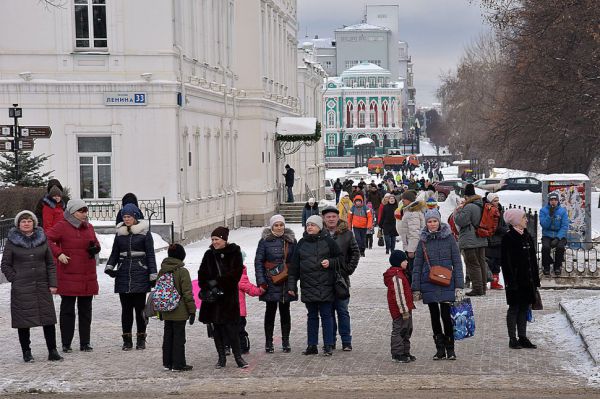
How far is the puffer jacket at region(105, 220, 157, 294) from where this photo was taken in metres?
14.8

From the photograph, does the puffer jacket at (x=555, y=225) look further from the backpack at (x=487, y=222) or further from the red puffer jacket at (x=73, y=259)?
the red puffer jacket at (x=73, y=259)

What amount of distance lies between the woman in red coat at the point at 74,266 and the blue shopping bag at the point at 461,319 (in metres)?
4.21

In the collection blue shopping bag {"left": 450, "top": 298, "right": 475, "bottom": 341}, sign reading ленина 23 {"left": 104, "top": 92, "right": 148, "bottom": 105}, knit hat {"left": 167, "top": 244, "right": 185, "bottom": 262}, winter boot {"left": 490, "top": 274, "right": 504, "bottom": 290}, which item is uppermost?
sign reading ленина 23 {"left": 104, "top": 92, "right": 148, "bottom": 105}

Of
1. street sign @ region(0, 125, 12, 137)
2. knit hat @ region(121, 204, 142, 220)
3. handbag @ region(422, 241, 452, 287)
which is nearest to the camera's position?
handbag @ region(422, 241, 452, 287)

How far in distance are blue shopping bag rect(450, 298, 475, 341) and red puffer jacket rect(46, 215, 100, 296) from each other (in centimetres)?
421

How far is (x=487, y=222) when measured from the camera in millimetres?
20625

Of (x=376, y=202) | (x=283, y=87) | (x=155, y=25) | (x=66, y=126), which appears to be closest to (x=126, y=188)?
(x=66, y=126)

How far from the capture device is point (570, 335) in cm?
1573

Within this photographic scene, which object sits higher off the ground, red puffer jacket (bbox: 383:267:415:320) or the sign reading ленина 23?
the sign reading ленина 23

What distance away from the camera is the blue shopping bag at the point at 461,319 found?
45.3ft

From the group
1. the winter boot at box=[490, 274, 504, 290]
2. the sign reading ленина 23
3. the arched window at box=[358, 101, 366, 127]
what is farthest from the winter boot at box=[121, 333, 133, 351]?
the arched window at box=[358, 101, 366, 127]

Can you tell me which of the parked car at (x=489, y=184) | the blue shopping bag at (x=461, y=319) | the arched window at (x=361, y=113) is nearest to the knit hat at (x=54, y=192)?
the blue shopping bag at (x=461, y=319)

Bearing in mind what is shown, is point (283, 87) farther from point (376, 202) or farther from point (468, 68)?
point (468, 68)

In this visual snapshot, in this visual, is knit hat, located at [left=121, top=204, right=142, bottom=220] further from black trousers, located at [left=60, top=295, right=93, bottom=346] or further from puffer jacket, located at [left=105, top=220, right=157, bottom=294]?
black trousers, located at [left=60, top=295, right=93, bottom=346]
